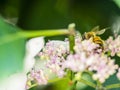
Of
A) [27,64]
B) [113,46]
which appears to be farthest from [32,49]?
[113,46]

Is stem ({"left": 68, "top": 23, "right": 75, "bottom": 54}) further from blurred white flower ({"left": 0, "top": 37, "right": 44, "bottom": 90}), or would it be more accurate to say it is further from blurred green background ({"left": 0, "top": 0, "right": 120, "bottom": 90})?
blurred green background ({"left": 0, "top": 0, "right": 120, "bottom": 90})

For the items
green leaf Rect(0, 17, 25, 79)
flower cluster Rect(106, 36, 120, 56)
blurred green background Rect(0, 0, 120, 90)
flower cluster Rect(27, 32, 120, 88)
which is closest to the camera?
green leaf Rect(0, 17, 25, 79)

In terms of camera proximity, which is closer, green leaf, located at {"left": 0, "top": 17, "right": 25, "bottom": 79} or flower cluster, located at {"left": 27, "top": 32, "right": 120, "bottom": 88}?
green leaf, located at {"left": 0, "top": 17, "right": 25, "bottom": 79}

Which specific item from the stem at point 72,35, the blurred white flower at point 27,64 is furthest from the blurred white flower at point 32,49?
the stem at point 72,35

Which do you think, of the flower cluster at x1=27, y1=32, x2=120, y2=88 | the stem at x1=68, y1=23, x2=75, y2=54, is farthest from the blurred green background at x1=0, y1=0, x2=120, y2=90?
the stem at x1=68, y1=23, x2=75, y2=54

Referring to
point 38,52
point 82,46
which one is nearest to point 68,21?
point 38,52

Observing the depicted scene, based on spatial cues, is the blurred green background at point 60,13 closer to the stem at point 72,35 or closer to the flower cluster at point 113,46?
the flower cluster at point 113,46

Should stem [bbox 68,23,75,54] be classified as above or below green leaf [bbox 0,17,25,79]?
above

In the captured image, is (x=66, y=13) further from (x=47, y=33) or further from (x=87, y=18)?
(x=47, y=33)
